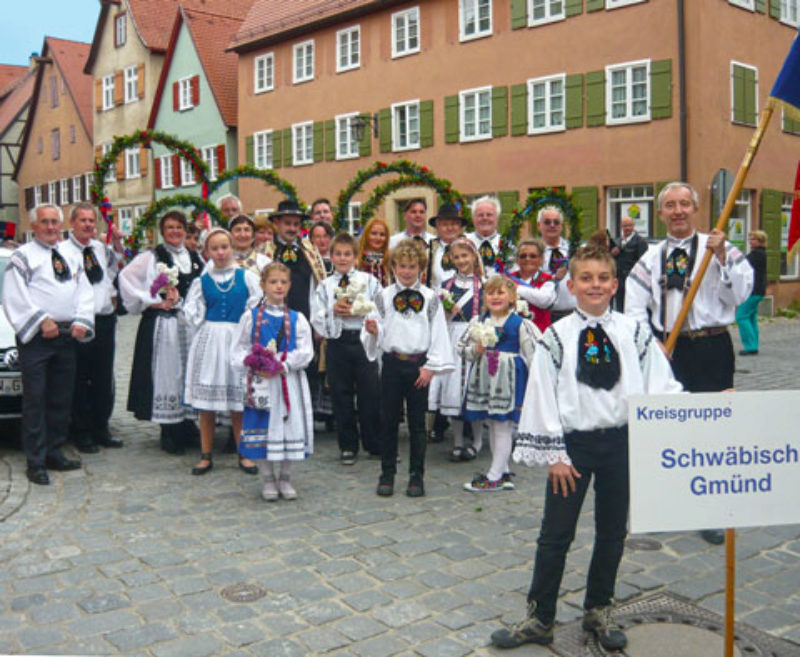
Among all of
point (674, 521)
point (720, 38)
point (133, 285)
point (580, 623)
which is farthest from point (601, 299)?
point (720, 38)

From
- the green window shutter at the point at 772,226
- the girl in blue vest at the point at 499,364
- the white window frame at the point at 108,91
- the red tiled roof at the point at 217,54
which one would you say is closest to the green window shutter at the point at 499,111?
the green window shutter at the point at 772,226

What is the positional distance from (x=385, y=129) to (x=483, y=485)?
2230 centimetres

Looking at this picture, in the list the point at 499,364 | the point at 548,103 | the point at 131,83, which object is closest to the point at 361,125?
the point at 548,103

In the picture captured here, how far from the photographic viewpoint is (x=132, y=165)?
4112 centimetres

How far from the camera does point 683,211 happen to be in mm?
5527

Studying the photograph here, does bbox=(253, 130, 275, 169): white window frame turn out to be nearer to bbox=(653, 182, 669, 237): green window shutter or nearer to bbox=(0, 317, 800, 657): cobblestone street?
bbox=(653, 182, 669, 237): green window shutter

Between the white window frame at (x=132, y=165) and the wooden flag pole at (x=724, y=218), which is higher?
the white window frame at (x=132, y=165)

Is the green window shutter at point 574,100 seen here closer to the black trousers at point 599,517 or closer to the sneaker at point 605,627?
the black trousers at point 599,517

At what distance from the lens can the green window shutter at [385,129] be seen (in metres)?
27.5

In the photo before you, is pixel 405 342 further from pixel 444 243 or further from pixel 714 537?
pixel 714 537

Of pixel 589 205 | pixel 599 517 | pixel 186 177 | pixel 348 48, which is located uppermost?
pixel 348 48

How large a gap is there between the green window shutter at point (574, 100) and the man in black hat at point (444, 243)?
14.9 meters

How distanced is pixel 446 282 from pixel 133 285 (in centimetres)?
283

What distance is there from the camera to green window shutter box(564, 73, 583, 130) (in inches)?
872
